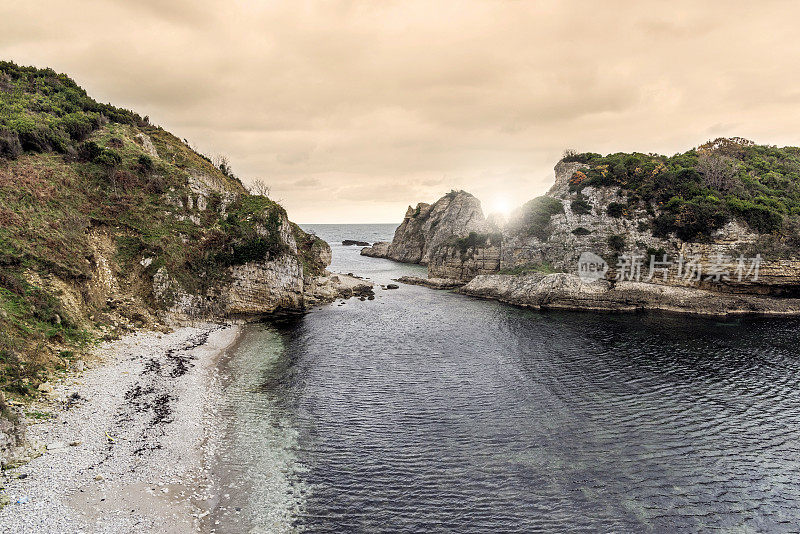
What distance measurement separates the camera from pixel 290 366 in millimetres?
32188

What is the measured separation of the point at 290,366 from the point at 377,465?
53.1 feet

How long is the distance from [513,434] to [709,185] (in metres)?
70.3

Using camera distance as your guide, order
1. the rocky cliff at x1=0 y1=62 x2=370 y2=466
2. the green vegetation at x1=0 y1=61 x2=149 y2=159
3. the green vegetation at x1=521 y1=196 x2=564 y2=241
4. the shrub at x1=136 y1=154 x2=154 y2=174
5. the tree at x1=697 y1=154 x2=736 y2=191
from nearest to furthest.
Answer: the rocky cliff at x1=0 y1=62 x2=370 y2=466 < the green vegetation at x1=0 y1=61 x2=149 y2=159 < the shrub at x1=136 y1=154 x2=154 y2=174 < the tree at x1=697 y1=154 x2=736 y2=191 < the green vegetation at x1=521 y1=196 x2=564 y2=241

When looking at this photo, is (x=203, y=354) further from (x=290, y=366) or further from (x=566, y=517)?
(x=566, y=517)

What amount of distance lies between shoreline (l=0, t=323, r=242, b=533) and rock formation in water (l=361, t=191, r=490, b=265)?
71.7 m

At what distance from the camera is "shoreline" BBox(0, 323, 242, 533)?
13289 mm

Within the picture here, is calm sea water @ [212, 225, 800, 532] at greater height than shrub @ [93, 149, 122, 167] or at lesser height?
lesser

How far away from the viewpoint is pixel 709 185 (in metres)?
64.2

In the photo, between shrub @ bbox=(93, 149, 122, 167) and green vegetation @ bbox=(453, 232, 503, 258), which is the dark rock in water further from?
shrub @ bbox=(93, 149, 122, 167)

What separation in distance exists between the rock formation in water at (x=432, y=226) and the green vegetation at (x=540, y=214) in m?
13.6

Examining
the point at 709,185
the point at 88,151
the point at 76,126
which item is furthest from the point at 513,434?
the point at 709,185

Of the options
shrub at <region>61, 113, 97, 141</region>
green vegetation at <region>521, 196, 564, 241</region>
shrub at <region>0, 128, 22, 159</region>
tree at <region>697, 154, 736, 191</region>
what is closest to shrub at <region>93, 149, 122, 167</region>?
shrub at <region>61, 113, 97, 141</region>

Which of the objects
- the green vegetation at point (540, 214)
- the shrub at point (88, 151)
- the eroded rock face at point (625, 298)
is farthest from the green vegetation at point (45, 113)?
the green vegetation at point (540, 214)

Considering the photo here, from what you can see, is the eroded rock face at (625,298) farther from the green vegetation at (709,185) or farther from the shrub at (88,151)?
the shrub at (88,151)
